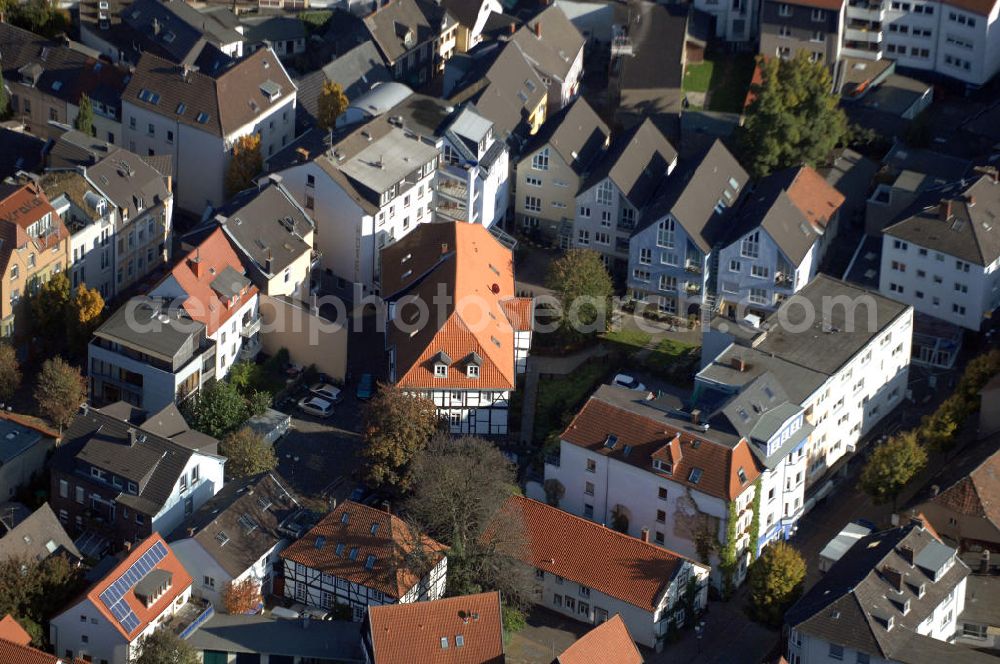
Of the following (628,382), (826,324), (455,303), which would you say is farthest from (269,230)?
(826,324)

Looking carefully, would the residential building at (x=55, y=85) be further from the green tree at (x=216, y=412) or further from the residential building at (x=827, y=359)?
the residential building at (x=827, y=359)

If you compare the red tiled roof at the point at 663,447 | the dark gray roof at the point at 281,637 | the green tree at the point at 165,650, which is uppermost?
the red tiled roof at the point at 663,447

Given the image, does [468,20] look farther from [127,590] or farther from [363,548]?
[127,590]

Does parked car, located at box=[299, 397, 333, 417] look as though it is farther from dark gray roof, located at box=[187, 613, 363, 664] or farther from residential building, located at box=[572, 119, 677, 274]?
residential building, located at box=[572, 119, 677, 274]

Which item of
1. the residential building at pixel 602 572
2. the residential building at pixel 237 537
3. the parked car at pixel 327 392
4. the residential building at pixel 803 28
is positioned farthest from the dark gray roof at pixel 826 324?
the residential building at pixel 803 28

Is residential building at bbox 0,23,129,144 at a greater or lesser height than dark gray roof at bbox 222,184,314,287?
greater

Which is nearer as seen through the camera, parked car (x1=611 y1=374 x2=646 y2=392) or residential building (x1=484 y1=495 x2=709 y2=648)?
residential building (x1=484 y1=495 x2=709 y2=648)

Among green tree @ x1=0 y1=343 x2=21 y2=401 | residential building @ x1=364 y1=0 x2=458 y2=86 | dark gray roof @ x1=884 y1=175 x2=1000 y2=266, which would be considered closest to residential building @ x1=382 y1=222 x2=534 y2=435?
green tree @ x1=0 y1=343 x2=21 y2=401
